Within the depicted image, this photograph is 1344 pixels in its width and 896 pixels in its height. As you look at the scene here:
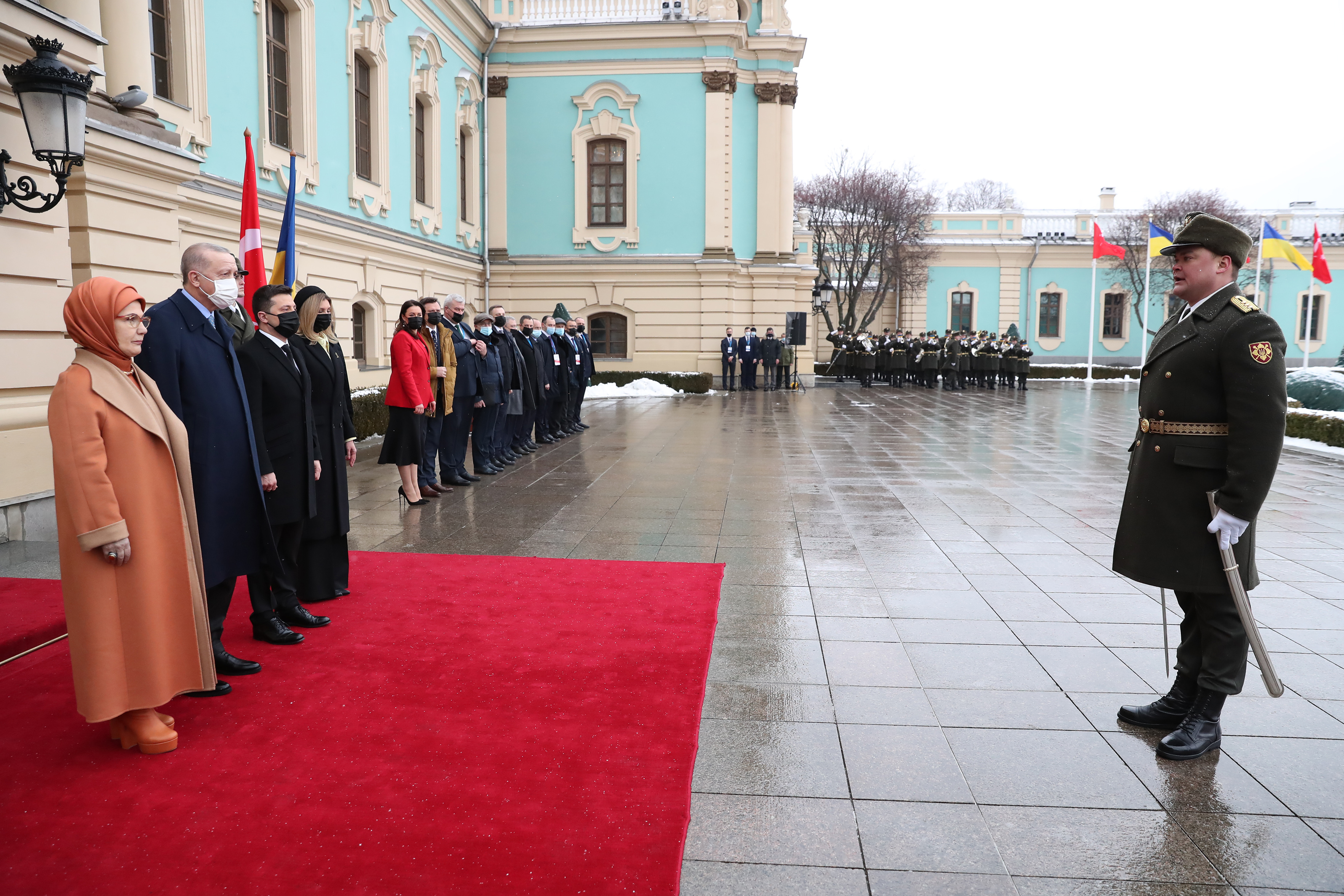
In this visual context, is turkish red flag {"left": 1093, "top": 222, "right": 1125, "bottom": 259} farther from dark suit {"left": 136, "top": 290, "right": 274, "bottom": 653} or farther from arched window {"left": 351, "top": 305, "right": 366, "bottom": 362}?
dark suit {"left": 136, "top": 290, "right": 274, "bottom": 653}

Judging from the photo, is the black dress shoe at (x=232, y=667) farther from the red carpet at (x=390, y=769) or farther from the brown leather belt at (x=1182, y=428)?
the brown leather belt at (x=1182, y=428)

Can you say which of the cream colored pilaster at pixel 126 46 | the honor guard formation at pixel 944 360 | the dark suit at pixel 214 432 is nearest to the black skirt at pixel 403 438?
the cream colored pilaster at pixel 126 46

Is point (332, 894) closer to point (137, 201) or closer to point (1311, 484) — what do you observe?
point (137, 201)

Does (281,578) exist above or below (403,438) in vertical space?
below

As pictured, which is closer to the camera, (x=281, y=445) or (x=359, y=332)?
(x=281, y=445)

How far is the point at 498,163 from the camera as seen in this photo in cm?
2714

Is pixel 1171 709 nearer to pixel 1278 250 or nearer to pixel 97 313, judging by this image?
pixel 97 313

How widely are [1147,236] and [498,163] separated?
28.9 m

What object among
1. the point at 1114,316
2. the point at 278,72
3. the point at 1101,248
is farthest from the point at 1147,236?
the point at 278,72

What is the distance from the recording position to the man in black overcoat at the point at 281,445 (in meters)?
4.95

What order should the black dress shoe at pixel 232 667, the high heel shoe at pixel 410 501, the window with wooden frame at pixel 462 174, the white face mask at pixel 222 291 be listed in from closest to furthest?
the white face mask at pixel 222 291
the black dress shoe at pixel 232 667
the high heel shoe at pixel 410 501
the window with wooden frame at pixel 462 174

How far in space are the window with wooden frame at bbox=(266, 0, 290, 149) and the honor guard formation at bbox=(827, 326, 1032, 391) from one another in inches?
777

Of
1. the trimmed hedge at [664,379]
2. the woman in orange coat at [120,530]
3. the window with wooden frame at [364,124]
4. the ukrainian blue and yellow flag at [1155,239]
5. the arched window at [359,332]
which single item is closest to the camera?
the woman in orange coat at [120,530]

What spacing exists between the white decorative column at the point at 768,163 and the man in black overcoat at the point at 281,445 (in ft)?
77.4
